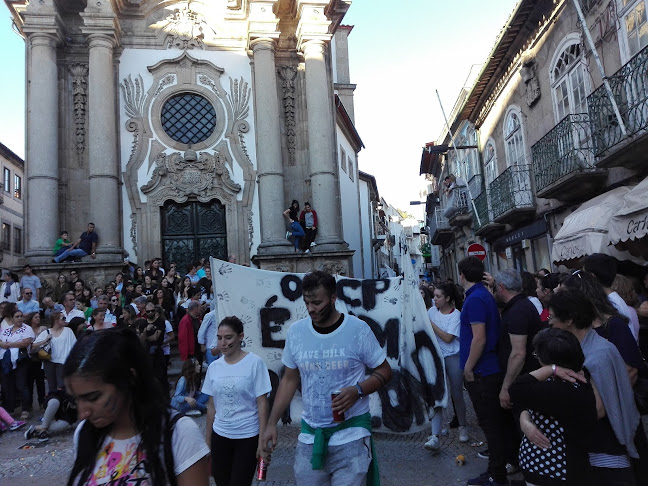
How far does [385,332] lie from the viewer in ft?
21.0

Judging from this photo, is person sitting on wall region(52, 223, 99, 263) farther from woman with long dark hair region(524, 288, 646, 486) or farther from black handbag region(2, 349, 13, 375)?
woman with long dark hair region(524, 288, 646, 486)

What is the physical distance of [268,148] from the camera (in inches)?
616

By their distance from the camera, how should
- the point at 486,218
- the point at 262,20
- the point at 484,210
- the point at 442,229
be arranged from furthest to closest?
1. the point at 442,229
2. the point at 484,210
3. the point at 486,218
4. the point at 262,20

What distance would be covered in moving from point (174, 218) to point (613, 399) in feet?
48.8

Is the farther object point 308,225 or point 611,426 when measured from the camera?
point 308,225

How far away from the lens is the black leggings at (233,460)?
3.70 m

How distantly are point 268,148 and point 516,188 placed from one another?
775 centimetres

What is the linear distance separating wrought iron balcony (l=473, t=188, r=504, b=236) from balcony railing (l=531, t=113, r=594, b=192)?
5470 millimetres

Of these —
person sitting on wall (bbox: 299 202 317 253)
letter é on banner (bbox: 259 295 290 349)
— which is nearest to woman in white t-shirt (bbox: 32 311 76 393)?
letter é on banner (bbox: 259 295 290 349)

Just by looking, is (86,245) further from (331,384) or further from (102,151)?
(331,384)

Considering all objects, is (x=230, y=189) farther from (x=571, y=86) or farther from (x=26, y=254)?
(x=571, y=86)

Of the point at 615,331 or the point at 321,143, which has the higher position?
the point at 321,143

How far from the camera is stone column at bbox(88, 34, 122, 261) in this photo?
14656 mm

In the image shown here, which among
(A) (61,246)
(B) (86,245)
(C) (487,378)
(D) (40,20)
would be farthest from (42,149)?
(C) (487,378)
